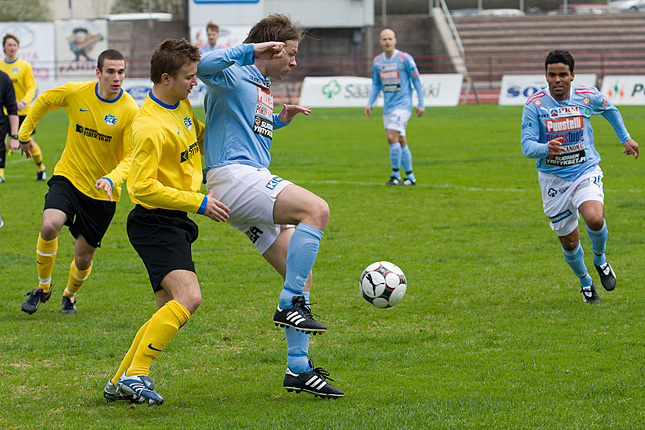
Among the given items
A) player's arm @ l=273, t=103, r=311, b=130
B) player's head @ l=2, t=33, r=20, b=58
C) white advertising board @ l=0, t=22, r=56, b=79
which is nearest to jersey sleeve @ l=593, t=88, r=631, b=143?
player's arm @ l=273, t=103, r=311, b=130

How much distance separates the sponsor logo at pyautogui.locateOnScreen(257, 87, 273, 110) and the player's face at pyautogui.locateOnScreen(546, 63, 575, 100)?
2.77 meters

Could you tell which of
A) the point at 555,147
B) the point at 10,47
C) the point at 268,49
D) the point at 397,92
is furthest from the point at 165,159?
the point at 10,47

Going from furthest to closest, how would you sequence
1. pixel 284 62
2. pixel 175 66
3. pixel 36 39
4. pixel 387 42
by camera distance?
pixel 36 39 → pixel 387 42 → pixel 284 62 → pixel 175 66

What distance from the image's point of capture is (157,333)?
4367mm

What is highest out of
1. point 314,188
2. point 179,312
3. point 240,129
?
point 240,129

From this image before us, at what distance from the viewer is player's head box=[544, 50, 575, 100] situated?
656 centimetres

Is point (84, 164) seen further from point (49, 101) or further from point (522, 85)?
point (522, 85)

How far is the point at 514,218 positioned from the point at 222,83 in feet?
22.1

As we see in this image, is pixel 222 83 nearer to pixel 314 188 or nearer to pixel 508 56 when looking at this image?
pixel 314 188

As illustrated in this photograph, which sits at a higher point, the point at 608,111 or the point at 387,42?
the point at 387,42

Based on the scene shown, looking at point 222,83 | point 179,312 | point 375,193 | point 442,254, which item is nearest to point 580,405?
point 179,312

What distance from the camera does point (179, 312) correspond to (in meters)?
4.39

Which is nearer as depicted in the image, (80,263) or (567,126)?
(80,263)

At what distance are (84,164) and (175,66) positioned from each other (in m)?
2.40
